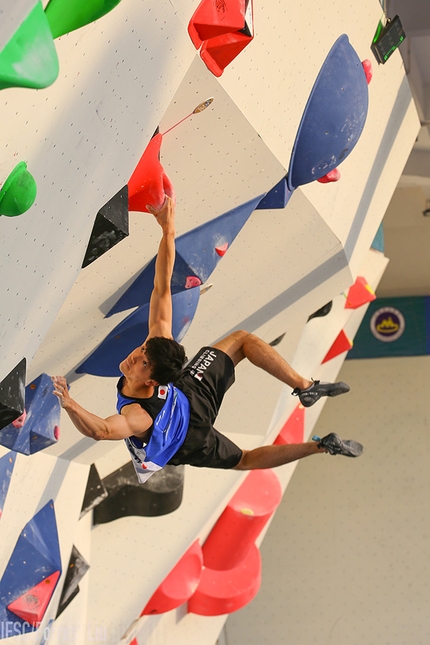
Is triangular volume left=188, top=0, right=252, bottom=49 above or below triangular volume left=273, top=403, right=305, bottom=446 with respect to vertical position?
above

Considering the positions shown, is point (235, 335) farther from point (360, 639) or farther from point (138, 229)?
point (360, 639)

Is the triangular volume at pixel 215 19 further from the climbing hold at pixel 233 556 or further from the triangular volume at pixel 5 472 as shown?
the climbing hold at pixel 233 556

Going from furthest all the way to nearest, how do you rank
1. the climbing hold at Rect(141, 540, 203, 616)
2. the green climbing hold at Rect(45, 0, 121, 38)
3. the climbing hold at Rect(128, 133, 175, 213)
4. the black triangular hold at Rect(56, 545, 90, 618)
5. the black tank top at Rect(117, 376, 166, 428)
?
the climbing hold at Rect(141, 540, 203, 616) < the black triangular hold at Rect(56, 545, 90, 618) < the black tank top at Rect(117, 376, 166, 428) < the climbing hold at Rect(128, 133, 175, 213) < the green climbing hold at Rect(45, 0, 121, 38)

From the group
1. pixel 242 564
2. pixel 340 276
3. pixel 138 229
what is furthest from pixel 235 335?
pixel 242 564

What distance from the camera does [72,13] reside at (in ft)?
4.90

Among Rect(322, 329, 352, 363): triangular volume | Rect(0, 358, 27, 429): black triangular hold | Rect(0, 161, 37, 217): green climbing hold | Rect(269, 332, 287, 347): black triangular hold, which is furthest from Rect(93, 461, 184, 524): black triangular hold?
Rect(0, 161, 37, 217): green climbing hold

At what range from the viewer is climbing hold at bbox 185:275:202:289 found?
9.57 ft

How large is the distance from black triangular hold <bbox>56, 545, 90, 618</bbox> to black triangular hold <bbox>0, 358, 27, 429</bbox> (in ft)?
7.56

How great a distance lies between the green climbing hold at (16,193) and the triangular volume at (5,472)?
5.37 ft

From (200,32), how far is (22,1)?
40.3 inches

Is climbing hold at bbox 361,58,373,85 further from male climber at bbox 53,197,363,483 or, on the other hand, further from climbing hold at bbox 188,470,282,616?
climbing hold at bbox 188,470,282,616

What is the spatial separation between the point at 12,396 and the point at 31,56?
35.5 inches

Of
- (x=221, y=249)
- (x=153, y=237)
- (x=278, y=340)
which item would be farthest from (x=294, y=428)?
(x=153, y=237)

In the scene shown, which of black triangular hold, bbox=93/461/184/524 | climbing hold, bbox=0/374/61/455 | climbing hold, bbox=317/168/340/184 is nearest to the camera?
climbing hold, bbox=0/374/61/455
